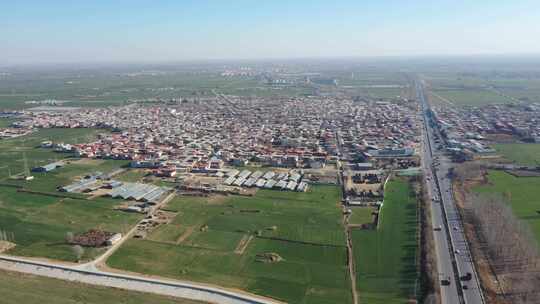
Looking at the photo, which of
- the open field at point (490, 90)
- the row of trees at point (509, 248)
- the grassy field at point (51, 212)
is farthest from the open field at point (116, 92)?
the row of trees at point (509, 248)

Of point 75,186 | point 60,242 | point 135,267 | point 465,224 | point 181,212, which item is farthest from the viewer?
point 75,186

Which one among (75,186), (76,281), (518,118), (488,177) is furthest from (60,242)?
(518,118)

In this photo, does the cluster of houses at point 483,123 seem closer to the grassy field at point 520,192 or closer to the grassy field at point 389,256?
the grassy field at point 520,192

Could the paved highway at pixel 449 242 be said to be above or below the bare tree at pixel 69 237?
below

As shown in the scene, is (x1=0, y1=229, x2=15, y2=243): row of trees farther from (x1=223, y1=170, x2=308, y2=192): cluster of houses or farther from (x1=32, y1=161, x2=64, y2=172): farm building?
(x1=223, y1=170, x2=308, y2=192): cluster of houses

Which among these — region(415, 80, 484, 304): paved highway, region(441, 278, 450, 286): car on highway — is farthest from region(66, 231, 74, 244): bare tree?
region(441, 278, 450, 286): car on highway

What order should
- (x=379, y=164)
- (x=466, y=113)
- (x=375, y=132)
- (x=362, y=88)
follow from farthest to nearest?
(x=362, y=88) < (x=466, y=113) < (x=375, y=132) < (x=379, y=164)

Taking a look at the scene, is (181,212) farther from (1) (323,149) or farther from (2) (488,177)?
(2) (488,177)
